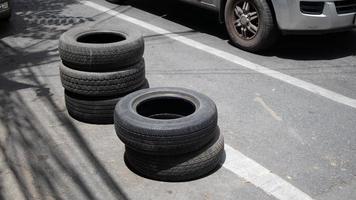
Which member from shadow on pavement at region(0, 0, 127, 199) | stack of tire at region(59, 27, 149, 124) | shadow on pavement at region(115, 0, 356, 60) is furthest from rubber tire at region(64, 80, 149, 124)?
shadow on pavement at region(115, 0, 356, 60)

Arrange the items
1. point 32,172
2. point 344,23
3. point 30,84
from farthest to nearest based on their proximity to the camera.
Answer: point 344,23
point 30,84
point 32,172

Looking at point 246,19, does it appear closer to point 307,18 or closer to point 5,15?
point 307,18

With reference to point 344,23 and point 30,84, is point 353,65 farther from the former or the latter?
point 30,84

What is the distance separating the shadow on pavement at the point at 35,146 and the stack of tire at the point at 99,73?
297mm

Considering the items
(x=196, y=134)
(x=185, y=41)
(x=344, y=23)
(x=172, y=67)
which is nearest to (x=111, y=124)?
(x=196, y=134)

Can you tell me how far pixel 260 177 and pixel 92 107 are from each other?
1.86 m

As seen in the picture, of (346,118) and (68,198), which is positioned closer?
(68,198)

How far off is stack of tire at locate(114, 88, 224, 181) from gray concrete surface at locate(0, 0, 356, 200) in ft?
0.36

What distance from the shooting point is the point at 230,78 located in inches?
246

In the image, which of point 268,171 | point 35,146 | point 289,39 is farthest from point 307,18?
point 35,146

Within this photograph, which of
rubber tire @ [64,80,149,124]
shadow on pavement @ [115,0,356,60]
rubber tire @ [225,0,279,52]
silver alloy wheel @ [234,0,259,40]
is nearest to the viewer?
rubber tire @ [64,80,149,124]

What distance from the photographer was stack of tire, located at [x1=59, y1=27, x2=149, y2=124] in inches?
185

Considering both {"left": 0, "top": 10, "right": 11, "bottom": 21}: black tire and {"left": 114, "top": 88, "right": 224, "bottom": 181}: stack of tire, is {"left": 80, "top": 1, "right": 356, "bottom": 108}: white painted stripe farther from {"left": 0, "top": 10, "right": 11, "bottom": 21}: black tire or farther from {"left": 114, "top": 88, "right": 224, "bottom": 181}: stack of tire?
{"left": 114, "top": 88, "right": 224, "bottom": 181}: stack of tire

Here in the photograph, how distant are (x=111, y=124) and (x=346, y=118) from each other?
251 centimetres
